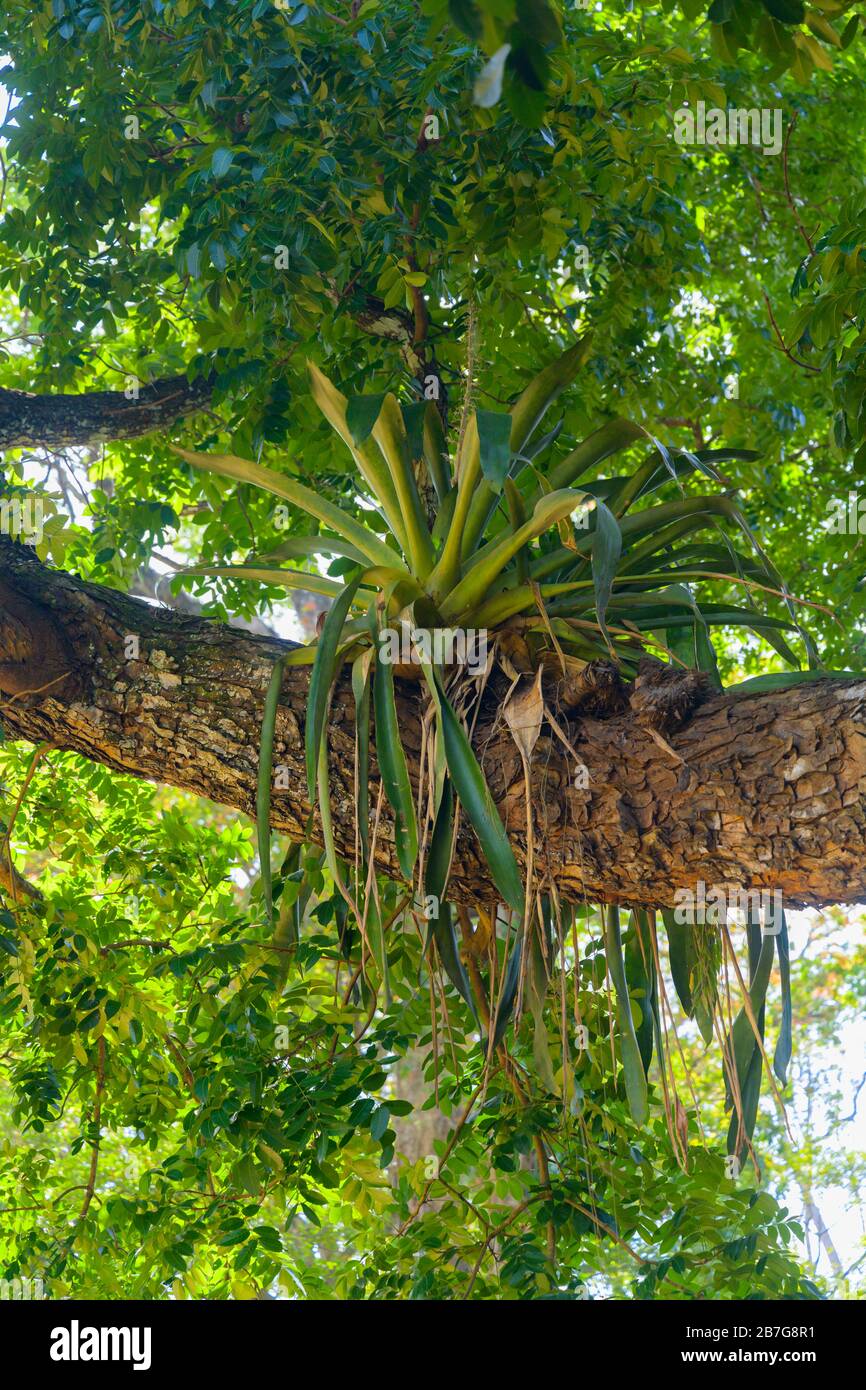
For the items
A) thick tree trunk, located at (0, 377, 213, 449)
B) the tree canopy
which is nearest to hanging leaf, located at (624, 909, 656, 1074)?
the tree canopy

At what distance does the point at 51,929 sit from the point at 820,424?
3084 millimetres

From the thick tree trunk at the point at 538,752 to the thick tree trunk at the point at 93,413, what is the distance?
2.60 feet

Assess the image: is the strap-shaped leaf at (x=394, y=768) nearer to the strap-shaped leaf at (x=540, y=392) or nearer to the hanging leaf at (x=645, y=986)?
the hanging leaf at (x=645, y=986)

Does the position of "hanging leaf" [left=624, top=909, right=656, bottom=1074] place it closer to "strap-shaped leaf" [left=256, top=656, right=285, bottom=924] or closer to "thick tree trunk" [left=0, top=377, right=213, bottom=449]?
"strap-shaped leaf" [left=256, top=656, right=285, bottom=924]

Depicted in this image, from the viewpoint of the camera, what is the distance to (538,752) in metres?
1.88

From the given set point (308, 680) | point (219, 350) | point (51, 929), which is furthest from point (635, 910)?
point (219, 350)

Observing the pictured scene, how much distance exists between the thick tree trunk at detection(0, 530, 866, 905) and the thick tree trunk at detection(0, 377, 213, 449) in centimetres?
79

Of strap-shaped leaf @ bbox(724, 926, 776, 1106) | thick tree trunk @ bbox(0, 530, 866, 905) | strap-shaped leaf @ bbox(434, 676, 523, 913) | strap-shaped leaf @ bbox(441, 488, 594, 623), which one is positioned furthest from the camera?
strap-shaped leaf @ bbox(724, 926, 776, 1106)

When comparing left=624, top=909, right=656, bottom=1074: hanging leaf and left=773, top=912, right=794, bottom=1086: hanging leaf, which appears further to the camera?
left=624, top=909, right=656, bottom=1074: hanging leaf

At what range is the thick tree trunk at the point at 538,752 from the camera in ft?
5.35

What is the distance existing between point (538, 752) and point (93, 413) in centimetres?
186

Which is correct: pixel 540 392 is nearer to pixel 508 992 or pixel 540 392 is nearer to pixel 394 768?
pixel 394 768

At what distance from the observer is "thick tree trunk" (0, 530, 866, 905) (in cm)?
163

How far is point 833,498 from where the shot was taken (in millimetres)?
4066
